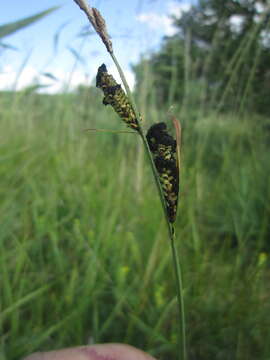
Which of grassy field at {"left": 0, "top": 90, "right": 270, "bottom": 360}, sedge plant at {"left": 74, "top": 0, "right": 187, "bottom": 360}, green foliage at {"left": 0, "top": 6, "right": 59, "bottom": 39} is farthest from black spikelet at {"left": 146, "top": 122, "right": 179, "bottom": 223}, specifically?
grassy field at {"left": 0, "top": 90, "right": 270, "bottom": 360}

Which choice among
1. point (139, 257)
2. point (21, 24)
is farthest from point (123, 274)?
point (21, 24)

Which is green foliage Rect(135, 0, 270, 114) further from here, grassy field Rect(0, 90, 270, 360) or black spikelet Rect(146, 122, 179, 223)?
black spikelet Rect(146, 122, 179, 223)

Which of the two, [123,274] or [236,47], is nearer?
[123,274]

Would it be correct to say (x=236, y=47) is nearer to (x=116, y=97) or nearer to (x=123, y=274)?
(x=123, y=274)

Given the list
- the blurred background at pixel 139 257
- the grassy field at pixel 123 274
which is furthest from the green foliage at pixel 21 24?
the grassy field at pixel 123 274

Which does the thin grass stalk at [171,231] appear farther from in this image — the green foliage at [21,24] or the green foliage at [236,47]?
the green foliage at [236,47]
